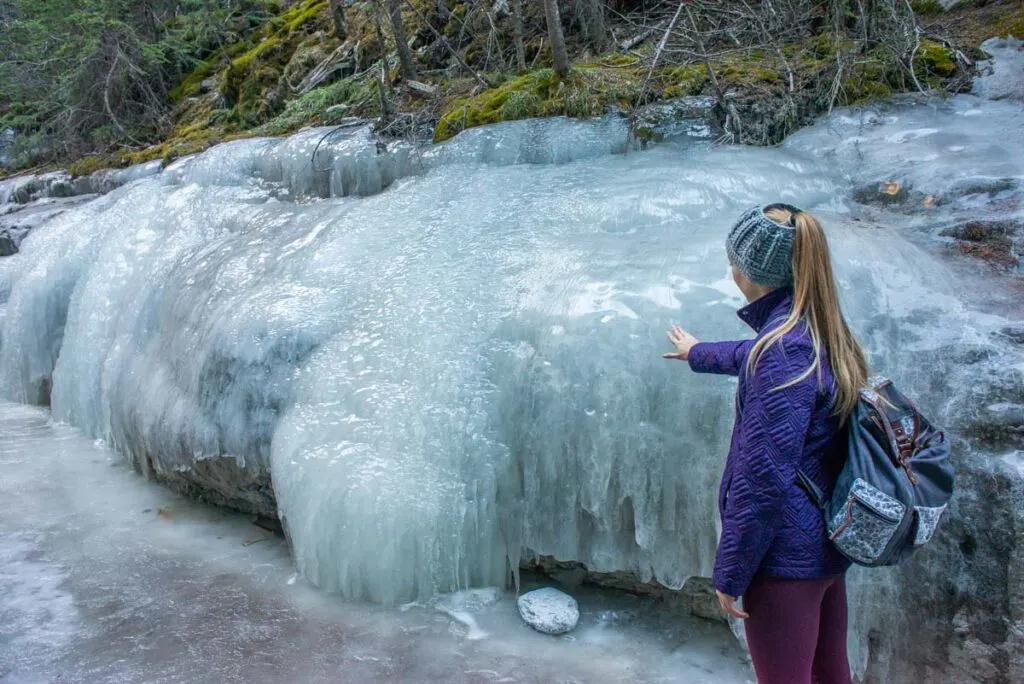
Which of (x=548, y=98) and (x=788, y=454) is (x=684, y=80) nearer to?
(x=548, y=98)

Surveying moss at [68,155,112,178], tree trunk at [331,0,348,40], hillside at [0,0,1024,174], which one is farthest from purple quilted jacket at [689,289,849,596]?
moss at [68,155,112,178]

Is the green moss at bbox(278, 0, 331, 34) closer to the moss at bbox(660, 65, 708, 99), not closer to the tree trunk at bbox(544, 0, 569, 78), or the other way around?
the tree trunk at bbox(544, 0, 569, 78)

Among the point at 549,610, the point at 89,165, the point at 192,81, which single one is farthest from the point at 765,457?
the point at 192,81

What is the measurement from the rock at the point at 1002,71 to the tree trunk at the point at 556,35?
2527 millimetres

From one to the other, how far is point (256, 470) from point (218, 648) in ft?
3.32

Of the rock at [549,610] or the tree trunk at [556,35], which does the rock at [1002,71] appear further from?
the rock at [549,610]

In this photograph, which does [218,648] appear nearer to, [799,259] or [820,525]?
[820,525]

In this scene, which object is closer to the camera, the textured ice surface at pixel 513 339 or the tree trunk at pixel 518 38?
the textured ice surface at pixel 513 339

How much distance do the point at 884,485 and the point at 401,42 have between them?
18.6 feet

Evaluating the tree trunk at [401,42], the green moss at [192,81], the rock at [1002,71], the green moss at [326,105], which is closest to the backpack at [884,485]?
the rock at [1002,71]

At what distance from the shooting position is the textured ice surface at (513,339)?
2.80 metres

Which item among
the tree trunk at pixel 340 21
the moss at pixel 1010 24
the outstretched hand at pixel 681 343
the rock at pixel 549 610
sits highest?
the tree trunk at pixel 340 21

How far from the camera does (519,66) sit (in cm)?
585

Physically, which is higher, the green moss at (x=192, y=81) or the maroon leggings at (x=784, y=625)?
the green moss at (x=192, y=81)
